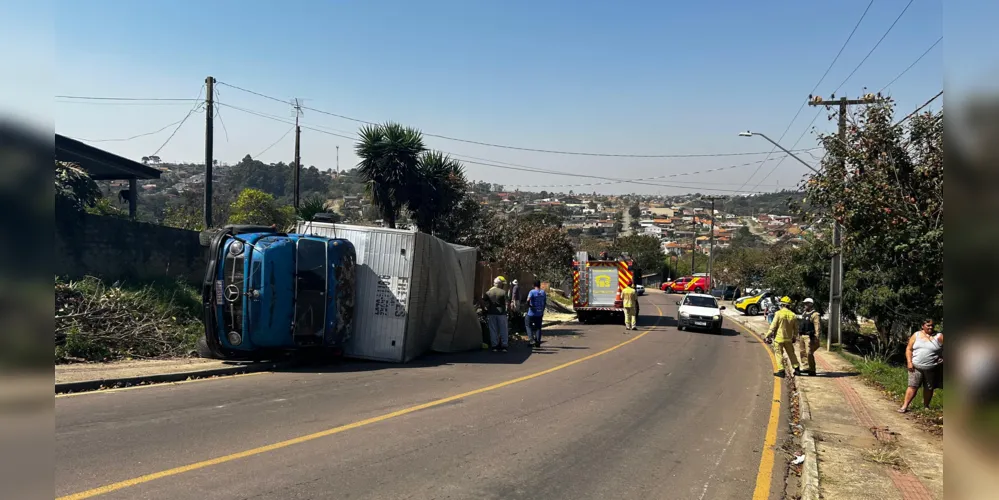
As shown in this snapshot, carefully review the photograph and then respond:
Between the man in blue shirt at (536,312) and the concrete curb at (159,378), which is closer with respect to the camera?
the concrete curb at (159,378)

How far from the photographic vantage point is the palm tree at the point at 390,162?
23.2 meters

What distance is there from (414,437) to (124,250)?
11.1m

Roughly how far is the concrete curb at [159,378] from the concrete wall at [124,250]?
4.42 m

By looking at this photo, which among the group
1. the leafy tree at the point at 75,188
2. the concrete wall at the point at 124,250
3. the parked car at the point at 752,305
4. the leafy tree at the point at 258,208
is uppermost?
the leafy tree at the point at 258,208

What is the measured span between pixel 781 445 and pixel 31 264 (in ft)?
28.3

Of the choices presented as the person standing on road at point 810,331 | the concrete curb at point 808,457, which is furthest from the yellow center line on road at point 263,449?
the person standing on road at point 810,331

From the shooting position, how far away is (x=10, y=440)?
1.85m

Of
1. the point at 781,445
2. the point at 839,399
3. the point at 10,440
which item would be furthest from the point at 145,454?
the point at 839,399

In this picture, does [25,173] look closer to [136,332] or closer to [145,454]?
[145,454]

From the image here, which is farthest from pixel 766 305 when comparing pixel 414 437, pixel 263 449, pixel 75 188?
pixel 263 449

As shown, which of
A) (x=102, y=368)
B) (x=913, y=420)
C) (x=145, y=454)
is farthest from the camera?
(x=102, y=368)

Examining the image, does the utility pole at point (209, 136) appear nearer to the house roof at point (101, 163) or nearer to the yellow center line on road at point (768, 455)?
the house roof at point (101, 163)

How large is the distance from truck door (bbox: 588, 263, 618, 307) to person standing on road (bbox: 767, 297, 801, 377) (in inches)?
Answer: 585

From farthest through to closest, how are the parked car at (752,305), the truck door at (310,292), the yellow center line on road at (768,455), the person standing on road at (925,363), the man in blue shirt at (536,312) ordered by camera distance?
the parked car at (752,305)
the man in blue shirt at (536,312)
the truck door at (310,292)
the person standing on road at (925,363)
the yellow center line on road at (768,455)
